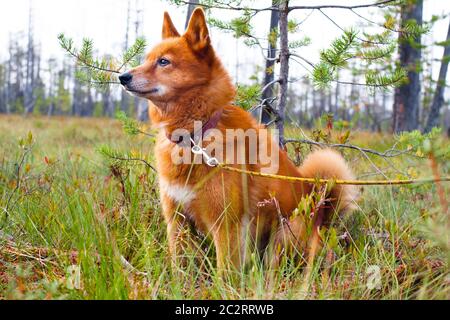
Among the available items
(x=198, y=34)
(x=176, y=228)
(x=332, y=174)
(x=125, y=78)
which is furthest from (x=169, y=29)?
(x=332, y=174)

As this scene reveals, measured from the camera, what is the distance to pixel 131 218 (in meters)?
2.76

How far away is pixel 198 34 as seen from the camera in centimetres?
275

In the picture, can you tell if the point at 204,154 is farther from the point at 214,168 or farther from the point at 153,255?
the point at 153,255

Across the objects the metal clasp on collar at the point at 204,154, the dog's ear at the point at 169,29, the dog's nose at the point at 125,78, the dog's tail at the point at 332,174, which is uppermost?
the dog's ear at the point at 169,29

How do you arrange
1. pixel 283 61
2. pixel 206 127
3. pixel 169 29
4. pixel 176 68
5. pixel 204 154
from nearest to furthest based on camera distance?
pixel 204 154 < pixel 206 127 < pixel 176 68 < pixel 169 29 < pixel 283 61

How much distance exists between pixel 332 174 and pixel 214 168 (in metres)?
0.91

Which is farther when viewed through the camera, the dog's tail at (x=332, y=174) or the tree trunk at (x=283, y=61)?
the tree trunk at (x=283, y=61)

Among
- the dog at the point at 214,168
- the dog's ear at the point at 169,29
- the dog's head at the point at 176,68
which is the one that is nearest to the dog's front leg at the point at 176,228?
the dog at the point at 214,168

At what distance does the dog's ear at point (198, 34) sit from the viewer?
268cm

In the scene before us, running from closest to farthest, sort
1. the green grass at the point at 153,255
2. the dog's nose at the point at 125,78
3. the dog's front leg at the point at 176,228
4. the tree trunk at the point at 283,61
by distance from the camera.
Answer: the green grass at the point at 153,255 < the dog's front leg at the point at 176,228 < the dog's nose at the point at 125,78 < the tree trunk at the point at 283,61

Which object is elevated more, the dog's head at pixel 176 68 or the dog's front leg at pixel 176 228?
the dog's head at pixel 176 68

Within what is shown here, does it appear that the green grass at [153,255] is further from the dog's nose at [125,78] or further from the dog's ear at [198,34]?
the dog's ear at [198,34]

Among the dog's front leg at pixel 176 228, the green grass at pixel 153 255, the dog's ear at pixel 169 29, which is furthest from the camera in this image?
the dog's ear at pixel 169 29
